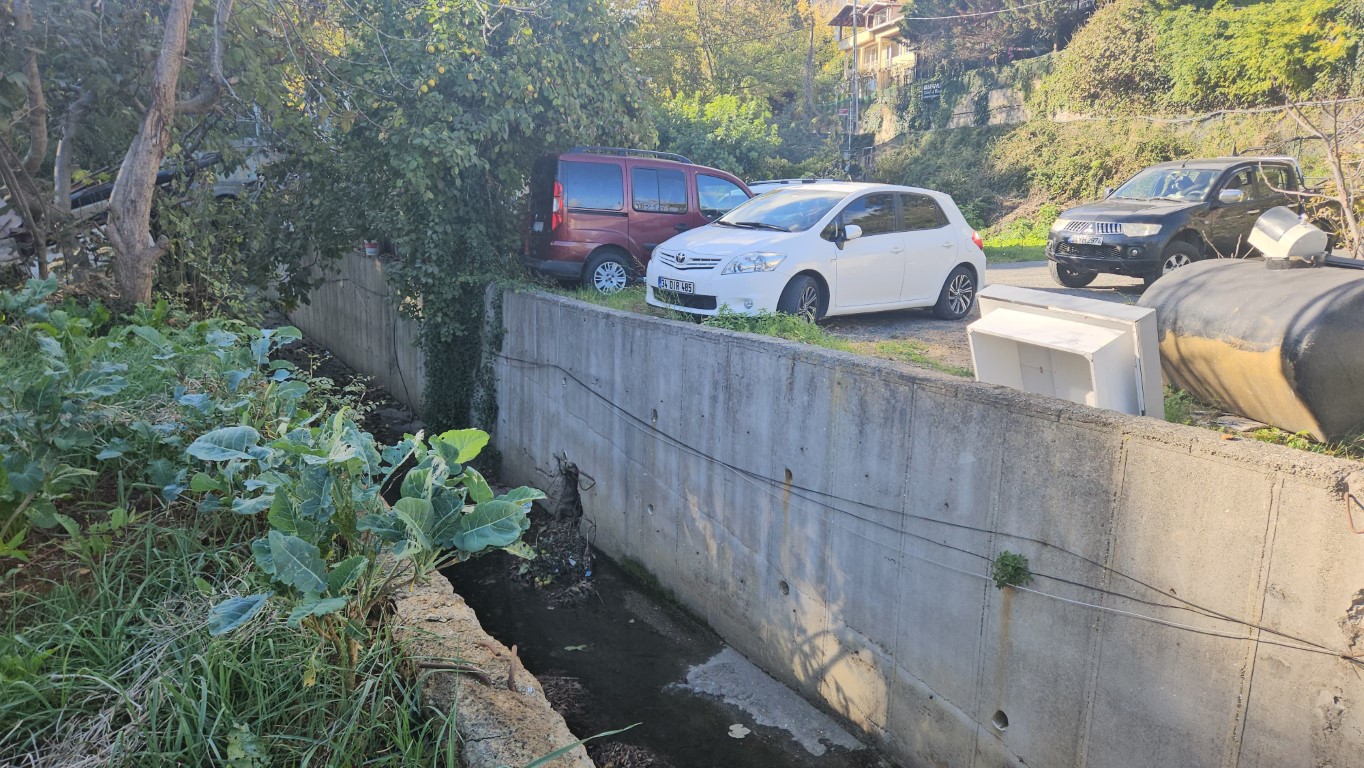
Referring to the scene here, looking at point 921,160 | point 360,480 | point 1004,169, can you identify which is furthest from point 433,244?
point 921,160

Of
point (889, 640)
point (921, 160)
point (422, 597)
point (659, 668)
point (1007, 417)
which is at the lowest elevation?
point (659, 668)

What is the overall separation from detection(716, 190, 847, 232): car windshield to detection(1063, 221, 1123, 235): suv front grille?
3.86m

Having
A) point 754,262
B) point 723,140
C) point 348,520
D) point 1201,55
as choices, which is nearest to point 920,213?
point 754,262

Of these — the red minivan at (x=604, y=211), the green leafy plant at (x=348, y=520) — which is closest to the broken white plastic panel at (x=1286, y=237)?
the green leafy plant at (x=348, y=520)

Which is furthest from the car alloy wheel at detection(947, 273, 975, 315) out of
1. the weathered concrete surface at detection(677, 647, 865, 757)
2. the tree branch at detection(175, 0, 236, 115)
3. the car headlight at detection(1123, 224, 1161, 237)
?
the tree branch at detection(175, 0, 236, 115)

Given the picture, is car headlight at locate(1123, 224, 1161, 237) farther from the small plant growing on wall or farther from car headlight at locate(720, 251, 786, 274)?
the small plant growing on wall

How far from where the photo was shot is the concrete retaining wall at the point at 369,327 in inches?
561

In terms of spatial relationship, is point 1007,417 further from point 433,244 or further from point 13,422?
point 433,244

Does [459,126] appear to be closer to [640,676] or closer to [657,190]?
[657,190]

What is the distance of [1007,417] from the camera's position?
502 cm

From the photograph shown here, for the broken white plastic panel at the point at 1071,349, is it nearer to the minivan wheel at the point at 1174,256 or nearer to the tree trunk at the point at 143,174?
the minivan wheel at the point at 1174,256

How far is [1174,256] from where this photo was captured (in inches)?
434

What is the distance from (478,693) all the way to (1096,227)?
10.5 meters

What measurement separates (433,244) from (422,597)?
27.7ft
